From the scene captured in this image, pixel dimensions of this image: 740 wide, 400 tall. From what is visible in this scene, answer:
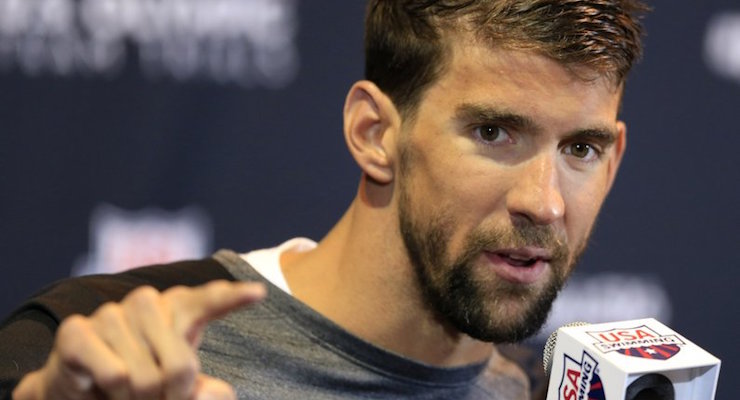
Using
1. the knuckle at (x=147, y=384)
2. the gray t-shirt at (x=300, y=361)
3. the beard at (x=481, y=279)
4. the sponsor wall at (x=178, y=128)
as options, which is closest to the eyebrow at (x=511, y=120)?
the beard at (x=481, y=279)

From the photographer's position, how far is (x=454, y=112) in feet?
4.93

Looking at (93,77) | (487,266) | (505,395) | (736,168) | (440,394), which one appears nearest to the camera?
(487,266)

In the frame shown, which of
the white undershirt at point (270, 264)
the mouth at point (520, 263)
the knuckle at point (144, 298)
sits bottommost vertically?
the white undershirt at point (270, 264)

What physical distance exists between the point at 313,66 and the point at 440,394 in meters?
0.70

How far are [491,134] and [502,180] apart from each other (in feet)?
0.21

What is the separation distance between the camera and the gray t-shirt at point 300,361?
1.51 metres

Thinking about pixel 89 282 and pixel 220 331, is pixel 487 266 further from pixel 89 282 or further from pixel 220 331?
pixel 89 282

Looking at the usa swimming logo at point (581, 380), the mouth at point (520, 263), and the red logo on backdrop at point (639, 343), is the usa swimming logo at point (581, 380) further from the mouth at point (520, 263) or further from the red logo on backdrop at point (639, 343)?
the mouth at point (520, 263)

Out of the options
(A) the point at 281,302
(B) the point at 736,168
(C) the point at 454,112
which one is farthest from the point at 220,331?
(B) the point at 736,168

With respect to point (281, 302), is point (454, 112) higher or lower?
higher

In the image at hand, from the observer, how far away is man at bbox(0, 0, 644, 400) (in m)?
1.47

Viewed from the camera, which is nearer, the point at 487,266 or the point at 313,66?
the point at 487,266

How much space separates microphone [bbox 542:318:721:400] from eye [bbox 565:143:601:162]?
0.39 metres

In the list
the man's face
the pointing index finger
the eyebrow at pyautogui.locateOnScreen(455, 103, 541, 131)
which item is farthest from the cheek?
the pointing index finger
